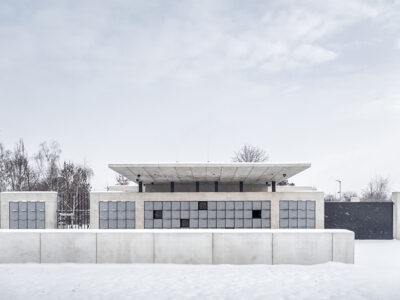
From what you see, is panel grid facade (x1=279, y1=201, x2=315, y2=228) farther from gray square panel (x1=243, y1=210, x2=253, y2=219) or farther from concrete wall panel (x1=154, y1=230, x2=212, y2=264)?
concrete wall panel (x1=154, y1=230, x2=212, y2=264)

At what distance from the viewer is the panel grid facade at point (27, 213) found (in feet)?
72.8

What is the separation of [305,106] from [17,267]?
46.3 metres

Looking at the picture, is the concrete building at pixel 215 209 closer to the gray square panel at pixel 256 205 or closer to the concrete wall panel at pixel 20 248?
the gray square panel at pixel 256 205

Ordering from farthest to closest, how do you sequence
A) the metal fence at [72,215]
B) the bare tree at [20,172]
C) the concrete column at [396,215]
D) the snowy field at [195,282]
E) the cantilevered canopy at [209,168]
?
the bare tree at [20,172] < the metal fence at [72,215] < the concrete column at [396,215] < the cantilevered canopy at [209,168] < the snowy field at [195,282]

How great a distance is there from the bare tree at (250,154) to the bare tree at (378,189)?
103 ft

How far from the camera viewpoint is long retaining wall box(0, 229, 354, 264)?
1074cm

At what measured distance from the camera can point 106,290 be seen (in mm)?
8109

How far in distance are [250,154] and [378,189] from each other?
3868 centimetres

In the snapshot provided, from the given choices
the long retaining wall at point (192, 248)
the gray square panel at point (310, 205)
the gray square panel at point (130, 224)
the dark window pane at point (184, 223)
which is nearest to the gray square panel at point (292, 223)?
the gray square panel at point (310, 205)

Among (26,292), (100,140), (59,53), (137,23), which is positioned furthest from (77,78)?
(26,292)

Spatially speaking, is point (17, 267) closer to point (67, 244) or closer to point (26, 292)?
point (67, 244)

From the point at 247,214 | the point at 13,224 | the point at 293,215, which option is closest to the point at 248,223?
the point at 247,214

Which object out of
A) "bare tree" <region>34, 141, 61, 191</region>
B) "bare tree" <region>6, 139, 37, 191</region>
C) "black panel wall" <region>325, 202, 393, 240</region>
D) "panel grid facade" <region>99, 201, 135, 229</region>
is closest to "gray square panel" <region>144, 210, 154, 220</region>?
"panel grid facade" <region>99, 201, 135, 229</region>

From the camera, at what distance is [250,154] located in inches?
2162
